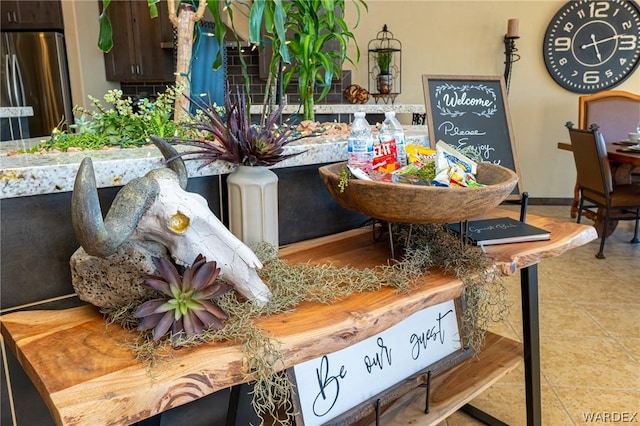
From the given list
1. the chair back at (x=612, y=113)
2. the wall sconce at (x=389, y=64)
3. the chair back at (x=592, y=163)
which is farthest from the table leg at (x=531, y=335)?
the wall sconce at (x=389, y=64)

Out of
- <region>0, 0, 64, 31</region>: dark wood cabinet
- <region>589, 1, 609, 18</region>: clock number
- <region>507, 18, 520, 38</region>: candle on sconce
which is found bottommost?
<region>507, 18, 520, 38</region>: candle on sconce

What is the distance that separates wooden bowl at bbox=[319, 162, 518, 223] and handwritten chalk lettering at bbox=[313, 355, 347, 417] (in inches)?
13.7

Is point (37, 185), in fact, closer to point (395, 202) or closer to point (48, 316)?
point (48, 316)

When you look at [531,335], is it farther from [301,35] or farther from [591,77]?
[591,77]

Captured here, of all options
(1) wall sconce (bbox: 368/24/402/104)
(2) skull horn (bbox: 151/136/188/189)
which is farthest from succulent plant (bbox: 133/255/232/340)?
(1) wall sconce (bbox: 368/24/402/104)

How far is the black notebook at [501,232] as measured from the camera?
4.06 ft

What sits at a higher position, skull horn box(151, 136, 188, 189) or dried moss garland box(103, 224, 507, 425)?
skull horn box(151, 136, 188, 189)

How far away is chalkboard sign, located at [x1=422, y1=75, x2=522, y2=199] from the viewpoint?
151cm

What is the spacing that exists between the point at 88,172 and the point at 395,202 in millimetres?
578

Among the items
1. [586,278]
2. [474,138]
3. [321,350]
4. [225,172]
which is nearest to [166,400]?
[321,350]

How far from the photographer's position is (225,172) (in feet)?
3.84

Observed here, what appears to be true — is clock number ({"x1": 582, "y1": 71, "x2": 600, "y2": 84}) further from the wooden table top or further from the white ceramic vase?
the white ceramic vase

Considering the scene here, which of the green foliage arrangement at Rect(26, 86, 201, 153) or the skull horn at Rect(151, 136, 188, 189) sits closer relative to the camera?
the skull horn at Rect(151, 136, 188, 189)

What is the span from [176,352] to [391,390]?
611 millimetres
